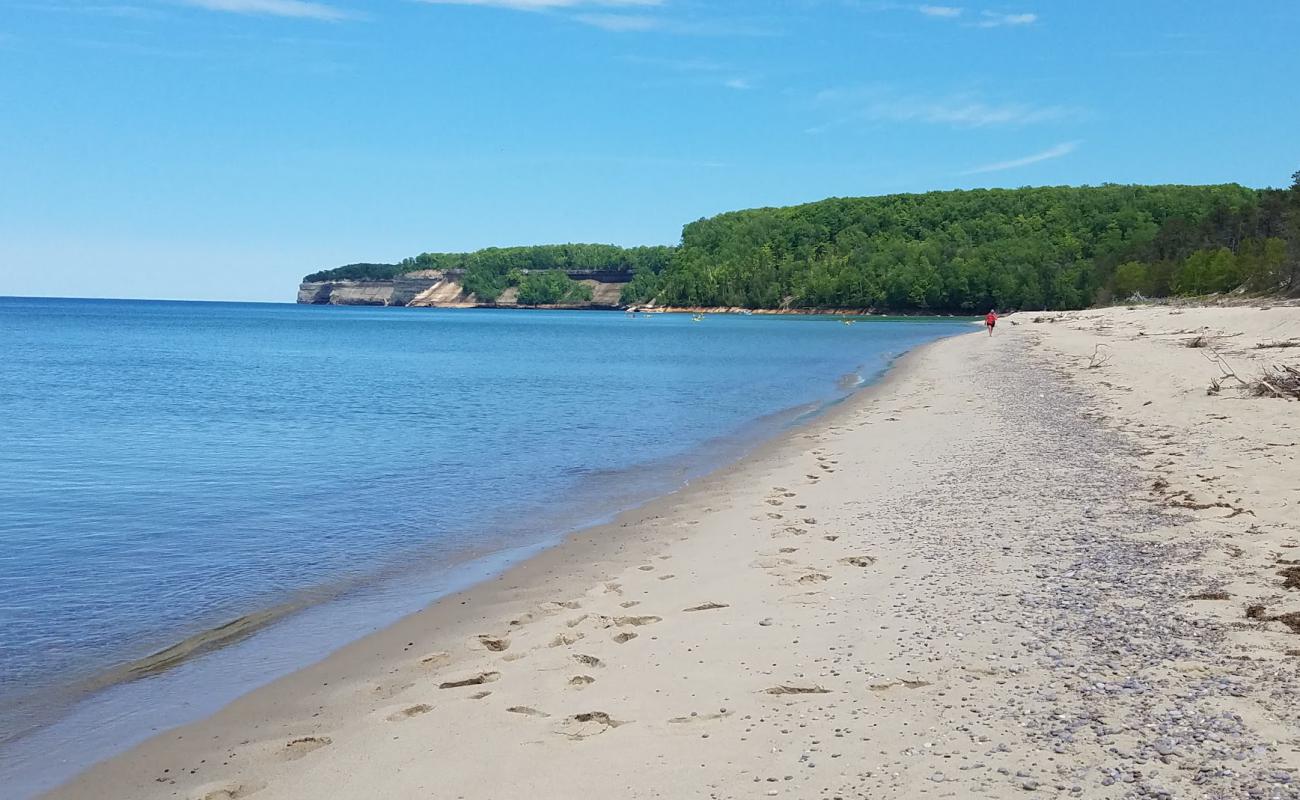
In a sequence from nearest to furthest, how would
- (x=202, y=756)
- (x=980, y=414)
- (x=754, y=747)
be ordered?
(x=754, y=747) → (x=202, y=756) → (x=980, y=414)

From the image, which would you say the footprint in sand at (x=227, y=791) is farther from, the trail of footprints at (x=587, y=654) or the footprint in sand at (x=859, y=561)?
the footprint in sand at (x=859, y=561)

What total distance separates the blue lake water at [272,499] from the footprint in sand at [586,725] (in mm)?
2570

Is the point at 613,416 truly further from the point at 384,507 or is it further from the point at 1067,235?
the point at 1067,235

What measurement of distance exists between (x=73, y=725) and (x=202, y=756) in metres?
1.20

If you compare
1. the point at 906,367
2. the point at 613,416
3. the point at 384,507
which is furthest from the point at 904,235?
the point at 384,507

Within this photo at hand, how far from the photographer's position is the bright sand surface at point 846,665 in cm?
454

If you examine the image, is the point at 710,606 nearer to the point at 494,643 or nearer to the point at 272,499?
the point at 494,643

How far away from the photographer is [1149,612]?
6.45 meters

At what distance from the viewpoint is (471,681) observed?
634 cm

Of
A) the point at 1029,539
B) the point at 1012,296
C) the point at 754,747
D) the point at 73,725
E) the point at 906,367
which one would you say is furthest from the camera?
the point at 1012,296

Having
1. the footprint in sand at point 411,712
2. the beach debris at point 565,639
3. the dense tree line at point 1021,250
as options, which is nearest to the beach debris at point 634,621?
the beach debris at point 565,639

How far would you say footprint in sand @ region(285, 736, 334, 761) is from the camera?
17.9ft

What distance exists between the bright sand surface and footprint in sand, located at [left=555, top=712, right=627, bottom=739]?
0.06 feet

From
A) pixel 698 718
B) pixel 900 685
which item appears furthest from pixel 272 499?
pixel 900 685
